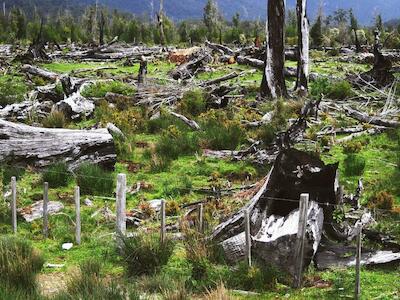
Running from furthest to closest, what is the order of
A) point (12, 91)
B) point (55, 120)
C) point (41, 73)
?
1. point (41, 73)
2. point (12, 91)
3. point (55, 120)

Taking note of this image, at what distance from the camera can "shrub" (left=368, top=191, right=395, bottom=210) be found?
30.1 ft

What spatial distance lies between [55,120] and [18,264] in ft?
28.7

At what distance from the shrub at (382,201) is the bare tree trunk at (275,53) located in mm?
8075

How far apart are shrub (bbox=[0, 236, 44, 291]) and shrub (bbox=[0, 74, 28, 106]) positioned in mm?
10914

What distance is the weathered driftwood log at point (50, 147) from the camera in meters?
11.2

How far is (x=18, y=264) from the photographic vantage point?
6547 millimetres

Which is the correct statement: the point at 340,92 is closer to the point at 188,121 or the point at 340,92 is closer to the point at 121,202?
the point at 188,121

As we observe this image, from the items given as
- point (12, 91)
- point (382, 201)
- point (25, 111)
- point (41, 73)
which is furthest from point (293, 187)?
point (41, 73)

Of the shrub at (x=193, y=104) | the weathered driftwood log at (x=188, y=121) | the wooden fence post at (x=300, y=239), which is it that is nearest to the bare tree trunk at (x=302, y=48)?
the shrub at (x=193, y=104)

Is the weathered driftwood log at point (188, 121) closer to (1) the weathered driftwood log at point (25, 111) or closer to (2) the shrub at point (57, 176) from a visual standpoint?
(1) the weathered driftwood log at point (25, 111)

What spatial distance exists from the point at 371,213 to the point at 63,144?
575 centimetres

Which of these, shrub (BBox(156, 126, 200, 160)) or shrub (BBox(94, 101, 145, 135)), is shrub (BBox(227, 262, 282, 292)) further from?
shrub (BBox(94, 101, 145, 135))

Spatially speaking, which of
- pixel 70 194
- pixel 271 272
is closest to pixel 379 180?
pixel 271 272

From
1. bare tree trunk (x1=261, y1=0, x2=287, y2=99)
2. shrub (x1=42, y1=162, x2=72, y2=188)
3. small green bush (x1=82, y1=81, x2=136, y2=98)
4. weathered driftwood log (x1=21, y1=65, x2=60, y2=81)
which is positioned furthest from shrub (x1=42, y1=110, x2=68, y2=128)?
weathered driftwood log (x1=21, y1=65, x2=60, y2=81)
